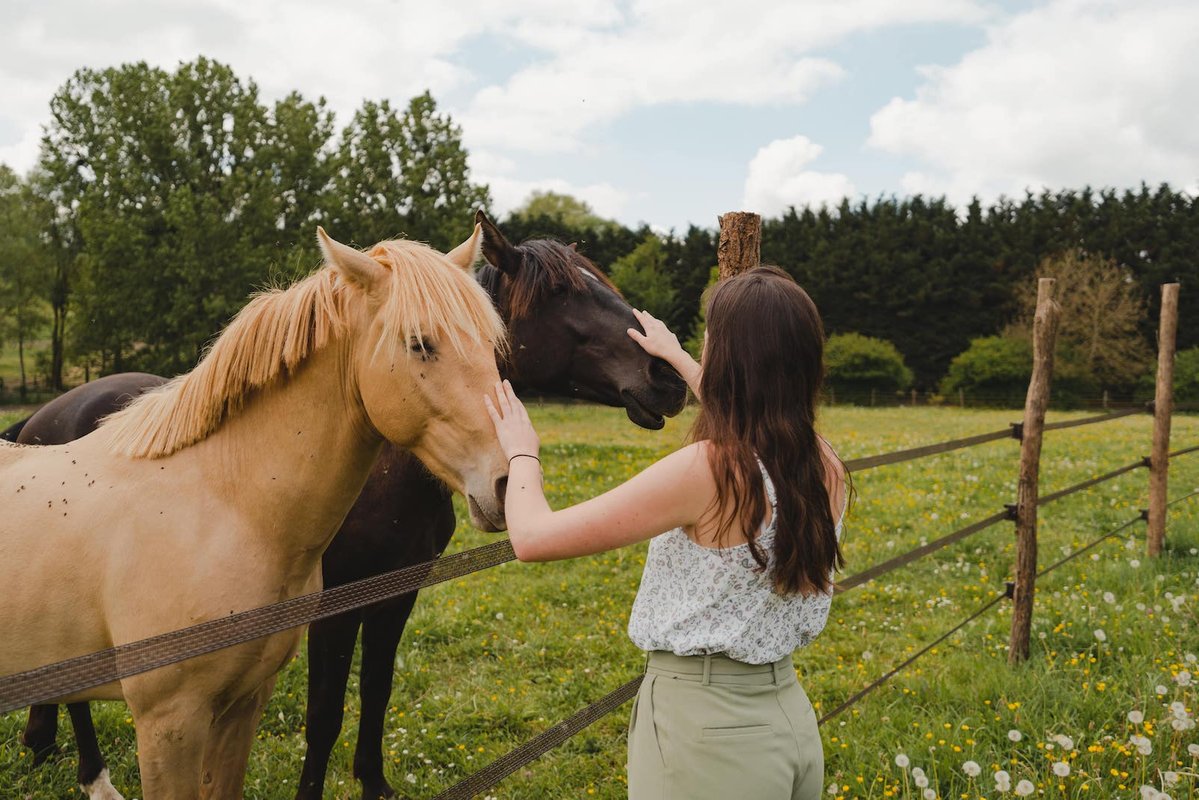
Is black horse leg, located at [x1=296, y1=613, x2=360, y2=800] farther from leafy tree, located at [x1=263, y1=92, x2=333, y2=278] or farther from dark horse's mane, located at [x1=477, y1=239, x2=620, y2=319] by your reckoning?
leafy tree, located at [x1=263, y1=92, x2=333, y2=278]

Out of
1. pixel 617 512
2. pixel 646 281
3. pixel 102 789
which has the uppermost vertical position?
pixel 646 281

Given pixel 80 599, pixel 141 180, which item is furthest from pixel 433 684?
pixel 141 180

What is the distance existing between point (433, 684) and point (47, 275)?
38.6 meters

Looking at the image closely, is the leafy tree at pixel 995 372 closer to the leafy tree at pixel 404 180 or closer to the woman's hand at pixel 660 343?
the leafy tree at pixel 404 180

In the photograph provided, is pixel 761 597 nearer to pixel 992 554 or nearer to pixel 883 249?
pixel 992 554

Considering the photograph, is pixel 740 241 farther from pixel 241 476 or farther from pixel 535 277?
pixel 241 476

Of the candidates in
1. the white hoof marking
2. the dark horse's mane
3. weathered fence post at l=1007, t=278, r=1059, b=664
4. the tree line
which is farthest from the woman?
the tree line

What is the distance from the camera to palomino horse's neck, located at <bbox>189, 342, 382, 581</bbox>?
7.25 feet

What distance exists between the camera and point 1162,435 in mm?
7062

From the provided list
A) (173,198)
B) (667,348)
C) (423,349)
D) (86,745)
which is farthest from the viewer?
(173,198)

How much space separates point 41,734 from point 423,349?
3.63 meters

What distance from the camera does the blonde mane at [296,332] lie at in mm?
2086

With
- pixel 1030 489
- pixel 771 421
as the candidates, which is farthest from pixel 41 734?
pixel 1030 489

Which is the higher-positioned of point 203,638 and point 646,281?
point 646,281
